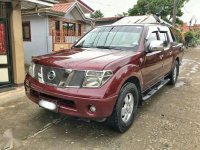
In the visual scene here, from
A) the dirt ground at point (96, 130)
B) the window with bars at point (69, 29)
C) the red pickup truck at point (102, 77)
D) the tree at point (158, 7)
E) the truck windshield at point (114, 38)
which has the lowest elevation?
the dirt ground at point (96, 130)

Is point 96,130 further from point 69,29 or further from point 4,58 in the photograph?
point 69,29

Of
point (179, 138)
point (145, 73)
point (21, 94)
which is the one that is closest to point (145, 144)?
point (179, 138)

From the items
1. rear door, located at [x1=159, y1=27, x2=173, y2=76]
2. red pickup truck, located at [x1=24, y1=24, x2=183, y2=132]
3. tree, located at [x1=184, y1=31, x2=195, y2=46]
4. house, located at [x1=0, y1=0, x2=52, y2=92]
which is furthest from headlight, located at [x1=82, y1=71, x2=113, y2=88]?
tree, located at [x1=184, y1=31, x2=195, y2=46]

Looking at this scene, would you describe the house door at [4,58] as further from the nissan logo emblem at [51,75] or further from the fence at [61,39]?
the fence at [61,39]

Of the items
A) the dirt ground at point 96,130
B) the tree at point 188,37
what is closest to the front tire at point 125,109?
the dirt ground at point 96,130

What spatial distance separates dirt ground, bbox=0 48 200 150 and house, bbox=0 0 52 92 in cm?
160

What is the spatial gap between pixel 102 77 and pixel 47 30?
1177 cm

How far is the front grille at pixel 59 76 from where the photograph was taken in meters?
3.35

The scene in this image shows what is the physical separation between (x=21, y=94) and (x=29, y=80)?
238 cm

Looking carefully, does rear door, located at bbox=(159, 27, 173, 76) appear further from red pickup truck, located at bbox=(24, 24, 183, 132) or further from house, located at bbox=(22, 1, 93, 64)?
house, located at bbox=(22, 1, 93, 64)

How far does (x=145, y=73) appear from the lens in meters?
4.56

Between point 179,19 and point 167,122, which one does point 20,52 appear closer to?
point 167,122

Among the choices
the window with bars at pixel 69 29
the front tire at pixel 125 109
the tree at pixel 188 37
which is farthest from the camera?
the tree at pixel 188 37

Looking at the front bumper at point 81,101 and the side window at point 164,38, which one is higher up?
the side window at point 164,38
